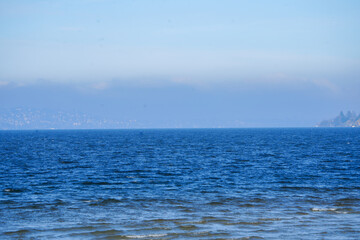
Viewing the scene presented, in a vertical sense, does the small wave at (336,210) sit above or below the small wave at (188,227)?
below

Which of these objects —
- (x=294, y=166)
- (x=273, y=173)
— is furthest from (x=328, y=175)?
(x=294, y=166)

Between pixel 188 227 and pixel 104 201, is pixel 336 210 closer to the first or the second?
pixel 188 227

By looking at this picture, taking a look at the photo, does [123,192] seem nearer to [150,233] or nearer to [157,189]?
[157,189]

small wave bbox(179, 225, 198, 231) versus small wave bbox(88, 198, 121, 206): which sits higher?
small wave bbox(179, 225, 198, 231)

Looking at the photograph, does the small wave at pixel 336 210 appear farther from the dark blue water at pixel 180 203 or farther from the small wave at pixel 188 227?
the small wave at pixel 188 227

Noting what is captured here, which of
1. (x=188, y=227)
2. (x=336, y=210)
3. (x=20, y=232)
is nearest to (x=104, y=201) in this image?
(x=20, y=232)

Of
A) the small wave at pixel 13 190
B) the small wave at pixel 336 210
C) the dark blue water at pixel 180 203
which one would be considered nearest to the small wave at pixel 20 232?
the dark blue water at pixel 180 203

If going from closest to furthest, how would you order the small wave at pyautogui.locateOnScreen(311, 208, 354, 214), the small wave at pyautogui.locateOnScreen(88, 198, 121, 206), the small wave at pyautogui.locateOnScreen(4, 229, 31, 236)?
the small wave at pyautogui.locateOnScreen(4, 229, 31, 236) → the small wave at pyautogui.locateOnScreen(311, 208, 354, 214) → the small wave at pyautogui.locateOnScreen(88, 198, 121, 206)

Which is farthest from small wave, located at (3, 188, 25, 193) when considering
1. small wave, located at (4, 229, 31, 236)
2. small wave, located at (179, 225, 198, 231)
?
small wave, located at (179, 225, 198, 231)

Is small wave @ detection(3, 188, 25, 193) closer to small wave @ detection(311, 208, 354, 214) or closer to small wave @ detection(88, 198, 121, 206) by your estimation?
small wave @ detection(88, 198, 121, 206)

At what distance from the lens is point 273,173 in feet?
131

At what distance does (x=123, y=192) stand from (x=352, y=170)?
23296 mm

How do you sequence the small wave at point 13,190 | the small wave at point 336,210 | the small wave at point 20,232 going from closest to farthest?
the small wave at point 20,232 < the small wave at point 336,210 < the small wave at point 13,190

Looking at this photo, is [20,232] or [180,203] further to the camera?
[180,203]
